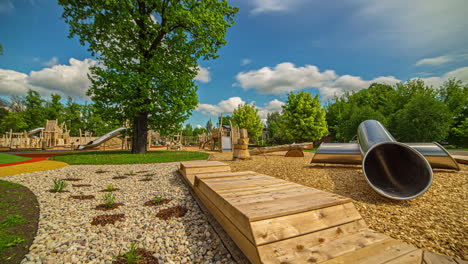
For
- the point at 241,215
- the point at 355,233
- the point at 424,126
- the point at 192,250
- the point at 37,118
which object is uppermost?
the point at 37,118

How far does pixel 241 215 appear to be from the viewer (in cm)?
171

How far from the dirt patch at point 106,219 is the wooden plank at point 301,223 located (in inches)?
92.7

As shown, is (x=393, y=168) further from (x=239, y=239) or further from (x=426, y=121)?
(x=426, y=121)

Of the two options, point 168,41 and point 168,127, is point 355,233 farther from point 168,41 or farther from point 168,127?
point 168,41

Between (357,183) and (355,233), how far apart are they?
2.98 metres

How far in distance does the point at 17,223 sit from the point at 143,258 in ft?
6.82

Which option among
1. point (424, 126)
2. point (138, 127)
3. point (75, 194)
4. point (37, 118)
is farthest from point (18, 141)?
point (424, 126)

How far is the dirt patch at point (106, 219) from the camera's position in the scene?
266cm

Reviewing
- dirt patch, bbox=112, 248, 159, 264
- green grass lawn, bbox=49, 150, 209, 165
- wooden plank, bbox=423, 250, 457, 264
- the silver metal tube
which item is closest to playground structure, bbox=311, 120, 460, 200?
the silver metal tube

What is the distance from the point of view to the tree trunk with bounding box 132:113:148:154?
38.9 ft

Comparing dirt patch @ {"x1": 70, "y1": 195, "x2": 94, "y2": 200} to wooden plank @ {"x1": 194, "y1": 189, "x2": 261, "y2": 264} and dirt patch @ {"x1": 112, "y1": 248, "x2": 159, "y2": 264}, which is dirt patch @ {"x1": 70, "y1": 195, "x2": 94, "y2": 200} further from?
wooden plank @ {"x1": 194, "y1": 189, "x2": 261, "y2": 264}

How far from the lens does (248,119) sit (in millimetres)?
35188

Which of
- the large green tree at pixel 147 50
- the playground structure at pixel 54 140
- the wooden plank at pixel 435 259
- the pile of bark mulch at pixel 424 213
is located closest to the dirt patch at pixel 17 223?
the wooden plank at pixel 435 259

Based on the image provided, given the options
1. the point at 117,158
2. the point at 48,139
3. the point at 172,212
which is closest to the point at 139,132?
the point at 117,158
